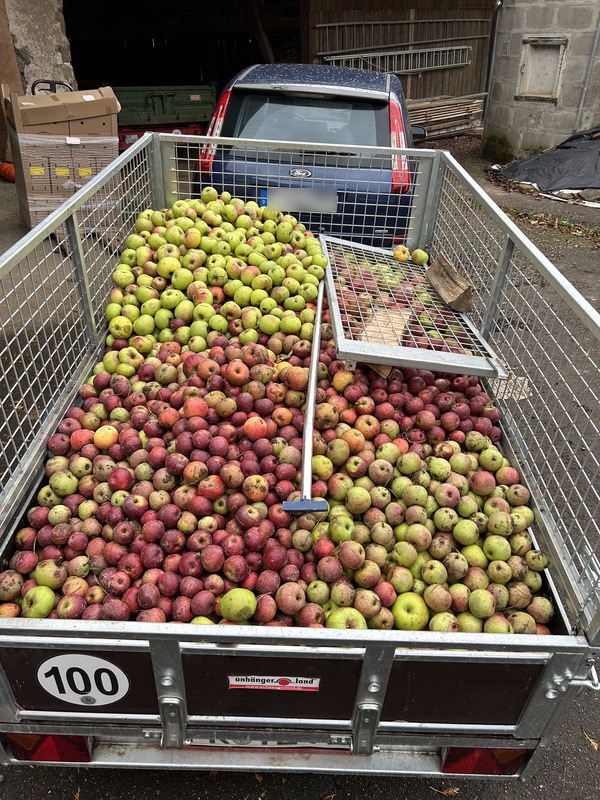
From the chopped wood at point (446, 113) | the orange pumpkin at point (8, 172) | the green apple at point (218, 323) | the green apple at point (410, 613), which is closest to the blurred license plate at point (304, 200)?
the green apple at point (218, 323)

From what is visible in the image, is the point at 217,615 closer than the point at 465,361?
Yes

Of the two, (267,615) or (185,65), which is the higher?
(185,65)

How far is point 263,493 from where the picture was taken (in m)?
2.48

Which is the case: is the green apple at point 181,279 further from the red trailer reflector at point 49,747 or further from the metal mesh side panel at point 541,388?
the red trailer reflector at point 49,747

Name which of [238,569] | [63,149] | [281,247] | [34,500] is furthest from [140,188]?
[63,149]

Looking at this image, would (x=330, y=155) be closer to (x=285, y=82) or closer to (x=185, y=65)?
(x=285, y=82)

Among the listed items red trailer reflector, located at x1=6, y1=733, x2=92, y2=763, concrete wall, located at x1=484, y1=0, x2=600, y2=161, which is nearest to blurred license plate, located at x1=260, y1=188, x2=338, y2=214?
red trailer reflector, located at x1=6, y1=733, x2=92, y2=763

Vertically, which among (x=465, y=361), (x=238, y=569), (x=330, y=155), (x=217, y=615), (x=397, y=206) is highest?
(x=330, y=155)

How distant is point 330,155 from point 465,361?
2201mm

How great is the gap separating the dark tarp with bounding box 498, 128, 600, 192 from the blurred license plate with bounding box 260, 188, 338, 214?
29.5 ft

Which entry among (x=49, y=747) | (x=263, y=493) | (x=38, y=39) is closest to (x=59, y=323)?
(x=263, y=493)

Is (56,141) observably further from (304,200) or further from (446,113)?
(446,113)

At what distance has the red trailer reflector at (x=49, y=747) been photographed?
2061 millimetres

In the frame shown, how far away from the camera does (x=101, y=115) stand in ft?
23.8
